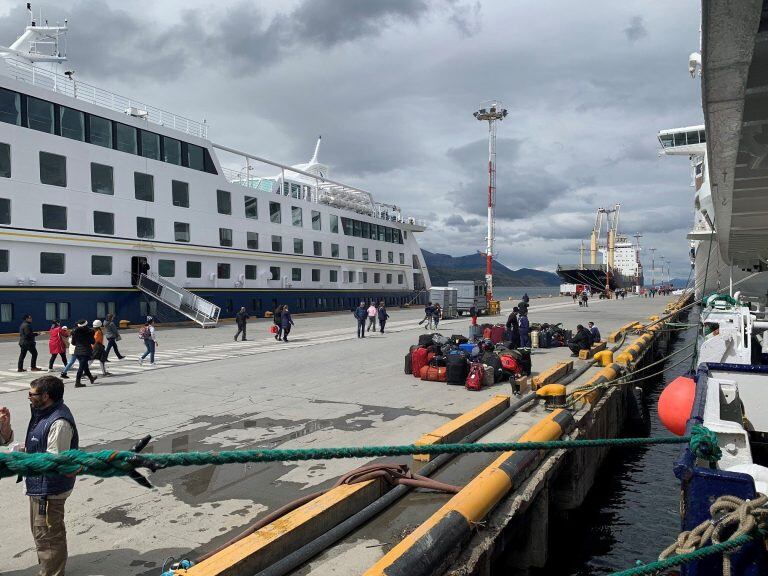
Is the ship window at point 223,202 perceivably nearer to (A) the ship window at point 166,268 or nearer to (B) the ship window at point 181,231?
(B) the ship window at point 181,231

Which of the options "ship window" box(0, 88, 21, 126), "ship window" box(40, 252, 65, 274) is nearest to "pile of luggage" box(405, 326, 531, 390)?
"ship window" box(40, 252, 65, 274)

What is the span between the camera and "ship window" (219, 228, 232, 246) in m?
33.7

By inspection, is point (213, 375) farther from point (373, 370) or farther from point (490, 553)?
point (490, 553)

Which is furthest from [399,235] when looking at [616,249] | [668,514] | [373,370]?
[616,249]

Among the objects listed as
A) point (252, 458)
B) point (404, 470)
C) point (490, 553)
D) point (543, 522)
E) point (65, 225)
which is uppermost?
point (65, 225)

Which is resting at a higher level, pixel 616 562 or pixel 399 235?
pixel 399 235

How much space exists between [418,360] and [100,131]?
23.3 metres

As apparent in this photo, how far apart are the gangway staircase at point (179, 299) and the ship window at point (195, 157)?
782cm

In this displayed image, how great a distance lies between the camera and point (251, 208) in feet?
119

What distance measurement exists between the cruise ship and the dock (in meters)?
10.4

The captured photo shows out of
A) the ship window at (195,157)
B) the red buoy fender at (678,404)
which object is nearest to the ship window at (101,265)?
the ship window at (195,157)

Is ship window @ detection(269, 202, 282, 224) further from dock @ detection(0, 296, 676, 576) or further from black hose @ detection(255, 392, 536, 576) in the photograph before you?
black hose @ detection(255, 392, 536, 576)

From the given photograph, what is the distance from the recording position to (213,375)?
14.1 meters

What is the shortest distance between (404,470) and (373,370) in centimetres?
915
